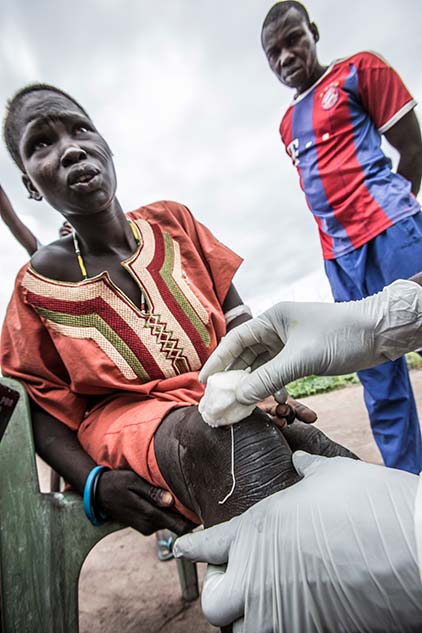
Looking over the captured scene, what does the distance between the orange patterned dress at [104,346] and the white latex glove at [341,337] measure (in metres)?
0.33

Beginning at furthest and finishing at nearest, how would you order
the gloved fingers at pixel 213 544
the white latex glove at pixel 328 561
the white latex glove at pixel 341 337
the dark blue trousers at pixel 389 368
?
the dark blue trousers at pixel 389 368 < the white latex glove at pixel 341 337 < the gloved fingers at pixel 213 544 < the white latex glove at pixel 328 561

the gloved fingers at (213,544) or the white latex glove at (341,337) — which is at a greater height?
the white latex glove at (341,337)

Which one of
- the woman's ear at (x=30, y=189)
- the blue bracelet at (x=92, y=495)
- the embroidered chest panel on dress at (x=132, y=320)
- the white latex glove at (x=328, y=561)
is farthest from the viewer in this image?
the woman's ear at (x=30, y=189)

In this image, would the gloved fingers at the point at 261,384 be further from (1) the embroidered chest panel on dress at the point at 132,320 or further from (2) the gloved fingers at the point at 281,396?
(1) the embroidered chest panel on dress at the point at 132,320

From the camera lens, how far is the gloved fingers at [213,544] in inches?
21.6

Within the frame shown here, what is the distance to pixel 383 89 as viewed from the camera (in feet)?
4.75

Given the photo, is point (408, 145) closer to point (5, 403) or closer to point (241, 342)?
point (241, 342)

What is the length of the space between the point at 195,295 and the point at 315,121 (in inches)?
38.7

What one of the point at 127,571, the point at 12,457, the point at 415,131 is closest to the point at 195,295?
the point at 12,457

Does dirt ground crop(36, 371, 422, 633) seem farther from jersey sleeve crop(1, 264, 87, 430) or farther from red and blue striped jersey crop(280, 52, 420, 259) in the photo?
red and blue striped jersey crop(280, 52, 420, 259)

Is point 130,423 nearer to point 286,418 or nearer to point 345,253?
point 286,418

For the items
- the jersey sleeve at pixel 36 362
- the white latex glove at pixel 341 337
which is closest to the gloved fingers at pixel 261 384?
the white latex glove at pixel 341 337

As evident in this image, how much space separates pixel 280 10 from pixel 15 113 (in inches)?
50.8

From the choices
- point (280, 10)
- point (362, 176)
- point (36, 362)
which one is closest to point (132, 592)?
point (36, 362)
